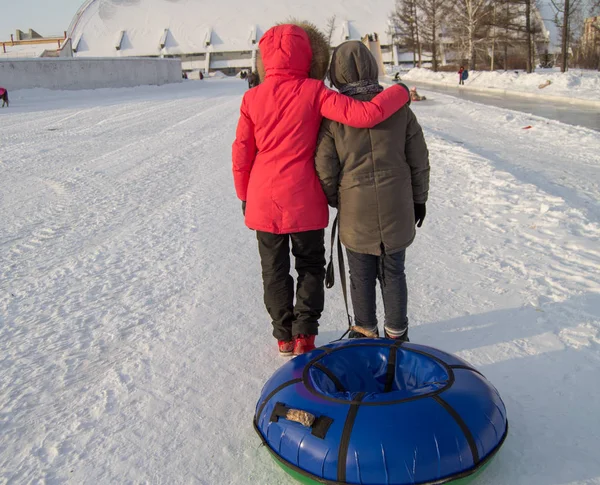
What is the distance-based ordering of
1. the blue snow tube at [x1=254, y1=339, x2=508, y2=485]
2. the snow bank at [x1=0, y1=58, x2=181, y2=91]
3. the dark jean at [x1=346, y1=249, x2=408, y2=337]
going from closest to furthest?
the blue snow tube at [x1=254, y1=339, x2=508, y2=485] < the dark jean at [x1=346, y1=249, x2=408, y2=337] < the snow bank at [x1=0, y1=58, x2=181, y2=91]

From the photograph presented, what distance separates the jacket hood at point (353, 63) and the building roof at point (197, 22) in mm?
79293

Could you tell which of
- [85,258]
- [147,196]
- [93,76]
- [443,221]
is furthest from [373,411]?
[93,76]

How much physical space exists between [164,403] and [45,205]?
4747mm

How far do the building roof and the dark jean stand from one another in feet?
261

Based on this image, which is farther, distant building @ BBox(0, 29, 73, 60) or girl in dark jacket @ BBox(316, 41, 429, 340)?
distant building @ BBox(0, 29, 73, 60)

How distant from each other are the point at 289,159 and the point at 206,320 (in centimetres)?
137

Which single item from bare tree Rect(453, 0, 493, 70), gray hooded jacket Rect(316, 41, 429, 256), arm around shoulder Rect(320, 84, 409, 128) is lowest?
gray hooded jacket Rect(316, 41, 429, 256)

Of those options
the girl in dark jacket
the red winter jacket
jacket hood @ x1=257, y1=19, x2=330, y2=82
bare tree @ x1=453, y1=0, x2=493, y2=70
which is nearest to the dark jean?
the girl in dark jacket

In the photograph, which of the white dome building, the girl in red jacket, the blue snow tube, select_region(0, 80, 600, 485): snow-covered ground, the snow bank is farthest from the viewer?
the white dome building

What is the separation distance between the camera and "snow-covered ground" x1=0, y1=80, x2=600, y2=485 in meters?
2.29

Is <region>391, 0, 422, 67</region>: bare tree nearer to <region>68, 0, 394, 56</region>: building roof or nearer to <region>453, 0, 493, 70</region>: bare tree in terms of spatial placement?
<region>68, 0, 394, 56</region>: building roof

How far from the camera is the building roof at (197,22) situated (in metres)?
79.2

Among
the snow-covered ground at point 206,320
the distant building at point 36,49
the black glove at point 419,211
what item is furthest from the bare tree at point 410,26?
the black glove at point 419,211

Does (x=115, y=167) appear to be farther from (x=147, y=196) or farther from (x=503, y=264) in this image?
(x=503, y=264)
